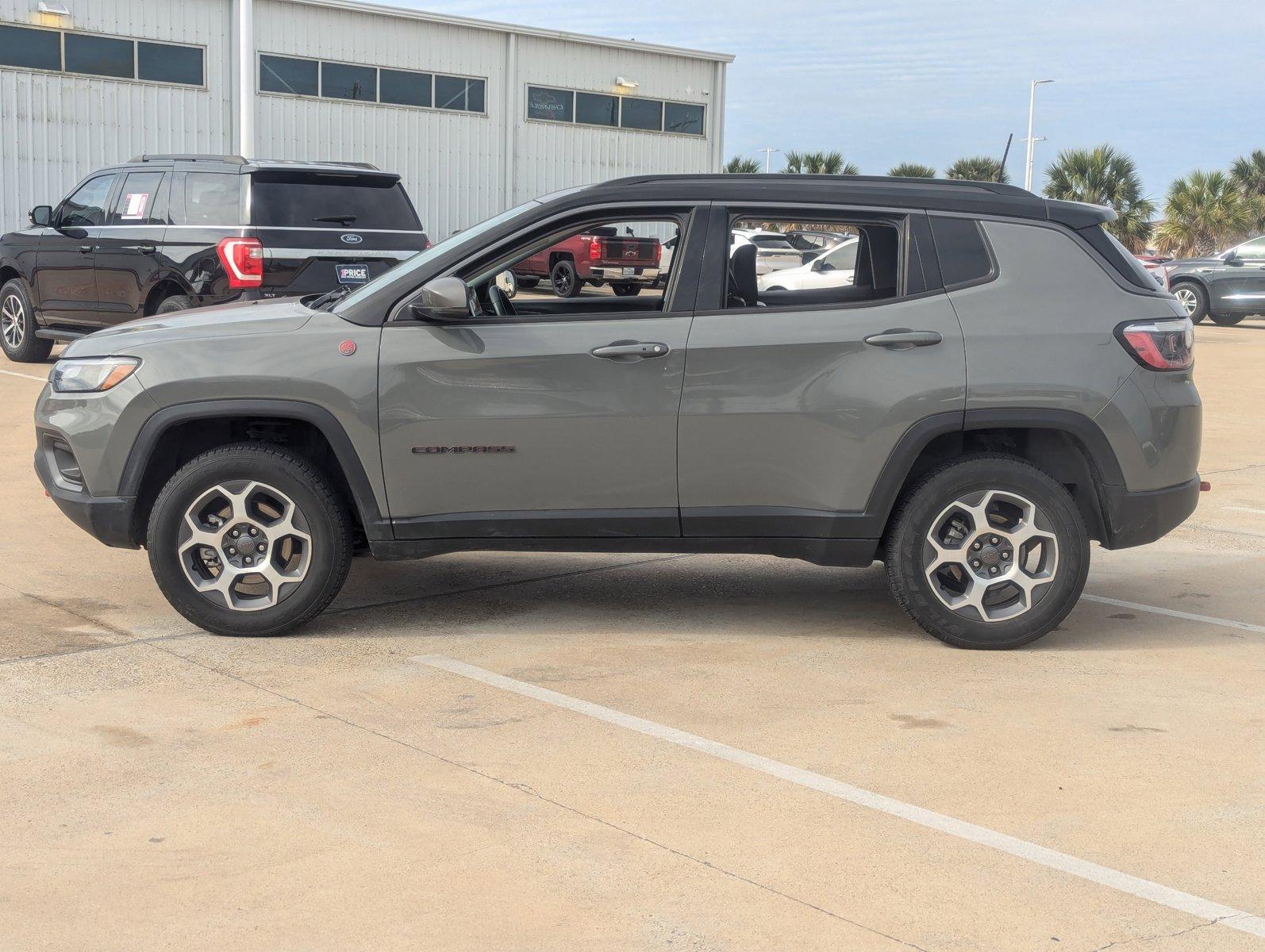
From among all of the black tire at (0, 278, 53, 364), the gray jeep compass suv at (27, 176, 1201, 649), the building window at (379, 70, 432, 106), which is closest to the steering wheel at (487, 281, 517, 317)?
the gray jeep compass suv at (27, 176, 1201, 649)

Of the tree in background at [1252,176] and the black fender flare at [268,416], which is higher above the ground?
the tree in background at [1252,176]

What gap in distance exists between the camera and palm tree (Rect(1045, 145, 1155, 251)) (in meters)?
51.7

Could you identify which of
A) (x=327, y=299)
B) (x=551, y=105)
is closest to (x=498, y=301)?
(x=327, y=299)

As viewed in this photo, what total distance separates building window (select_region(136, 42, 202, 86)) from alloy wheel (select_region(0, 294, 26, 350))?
13098 millimetres

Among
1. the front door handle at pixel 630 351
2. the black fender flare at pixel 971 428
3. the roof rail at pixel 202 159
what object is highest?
the roof rail at pixel 202 159

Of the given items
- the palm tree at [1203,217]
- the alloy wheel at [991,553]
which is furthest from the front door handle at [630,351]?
the palm tree at [1203,217]

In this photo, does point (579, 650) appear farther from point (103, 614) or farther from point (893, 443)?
point (103, 614)

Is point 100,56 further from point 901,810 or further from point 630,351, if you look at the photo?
point 901,810

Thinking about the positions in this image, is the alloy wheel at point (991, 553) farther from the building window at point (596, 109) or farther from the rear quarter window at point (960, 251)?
the building window at point (596, 109)

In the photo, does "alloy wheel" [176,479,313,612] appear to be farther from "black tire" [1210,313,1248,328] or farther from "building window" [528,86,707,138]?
"building window" [528,86,707,138]

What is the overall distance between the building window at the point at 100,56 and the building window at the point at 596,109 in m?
10.2

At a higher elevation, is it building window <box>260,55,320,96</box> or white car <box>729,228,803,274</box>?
building window <box>260,55,320,96</box>

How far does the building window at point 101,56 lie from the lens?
25.7 metres

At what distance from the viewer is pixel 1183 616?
654 cm
